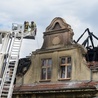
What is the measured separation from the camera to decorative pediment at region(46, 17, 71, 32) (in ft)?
60.3

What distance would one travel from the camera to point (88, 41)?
19734mm

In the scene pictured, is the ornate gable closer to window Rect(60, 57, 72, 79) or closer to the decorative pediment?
the decorative pediment

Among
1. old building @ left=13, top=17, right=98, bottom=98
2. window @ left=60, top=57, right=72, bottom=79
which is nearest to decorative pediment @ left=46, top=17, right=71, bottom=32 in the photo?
old building @ left=13, top=17, right=98, bottom=98

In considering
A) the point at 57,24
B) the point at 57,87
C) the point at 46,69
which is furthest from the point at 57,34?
the point at 57,87

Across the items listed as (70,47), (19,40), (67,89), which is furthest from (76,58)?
(19,40)

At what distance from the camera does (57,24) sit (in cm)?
1897

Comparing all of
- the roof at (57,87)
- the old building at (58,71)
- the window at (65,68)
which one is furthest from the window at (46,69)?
the window at (65,68)

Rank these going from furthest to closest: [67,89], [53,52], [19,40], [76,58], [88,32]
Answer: [88,32]
[53,52]
[76,58]
[67,89]
[19,40]

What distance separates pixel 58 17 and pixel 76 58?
3.22 metres

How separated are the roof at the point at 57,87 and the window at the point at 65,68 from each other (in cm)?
63

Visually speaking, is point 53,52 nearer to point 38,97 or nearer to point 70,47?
point 70,47

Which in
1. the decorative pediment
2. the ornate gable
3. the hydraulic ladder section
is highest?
the decorative pediment

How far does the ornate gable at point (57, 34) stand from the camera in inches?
714

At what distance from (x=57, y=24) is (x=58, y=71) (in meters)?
3.25
